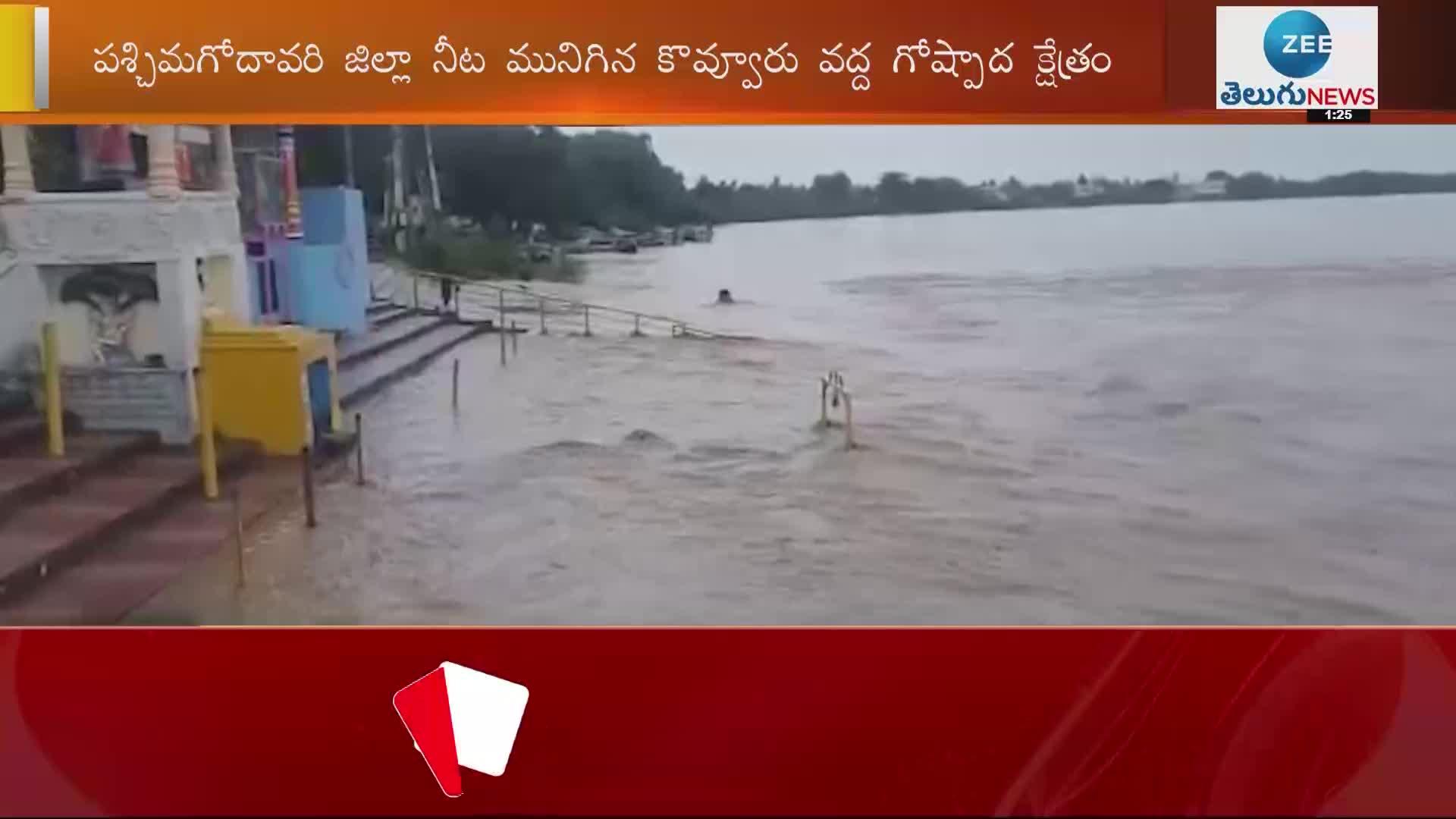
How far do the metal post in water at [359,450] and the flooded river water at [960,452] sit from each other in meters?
0.02

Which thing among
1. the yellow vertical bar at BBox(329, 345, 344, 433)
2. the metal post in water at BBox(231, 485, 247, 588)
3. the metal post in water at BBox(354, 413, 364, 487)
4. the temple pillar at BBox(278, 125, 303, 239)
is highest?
the temple pillar at BBox(278, 125, 303, 239)

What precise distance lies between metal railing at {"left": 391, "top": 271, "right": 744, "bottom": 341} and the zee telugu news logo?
3.49ft

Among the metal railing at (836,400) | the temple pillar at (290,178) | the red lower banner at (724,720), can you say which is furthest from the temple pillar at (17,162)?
the metal railing at (836,400)

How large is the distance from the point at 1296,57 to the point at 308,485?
6.13ft

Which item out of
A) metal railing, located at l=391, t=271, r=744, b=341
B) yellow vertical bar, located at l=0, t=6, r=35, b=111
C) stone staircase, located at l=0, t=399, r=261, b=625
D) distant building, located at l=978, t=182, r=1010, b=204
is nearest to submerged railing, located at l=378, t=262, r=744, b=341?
metal railing, located at l=391, t=271, r=744, b=341

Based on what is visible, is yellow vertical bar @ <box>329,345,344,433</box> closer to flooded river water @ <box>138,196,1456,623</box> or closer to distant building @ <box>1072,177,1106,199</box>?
flooded river water @ <box>138,196,1456,623</box>

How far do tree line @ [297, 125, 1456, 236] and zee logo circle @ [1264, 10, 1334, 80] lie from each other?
195 mm

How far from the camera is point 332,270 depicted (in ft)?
8.27

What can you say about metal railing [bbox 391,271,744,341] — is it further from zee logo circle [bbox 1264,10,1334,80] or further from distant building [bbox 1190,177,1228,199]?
zee logo circle [bbox 1264,10,1334,80]

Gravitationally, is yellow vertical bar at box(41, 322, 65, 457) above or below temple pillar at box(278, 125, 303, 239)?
below

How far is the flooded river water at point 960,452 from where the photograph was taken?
2535 millimetres

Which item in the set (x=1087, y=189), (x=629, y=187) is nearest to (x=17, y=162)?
(x=629, y=187)

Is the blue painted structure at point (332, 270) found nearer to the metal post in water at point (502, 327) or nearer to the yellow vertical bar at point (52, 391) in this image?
the metal post in water at point (502, 327)

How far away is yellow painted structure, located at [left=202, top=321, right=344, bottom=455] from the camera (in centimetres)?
252
